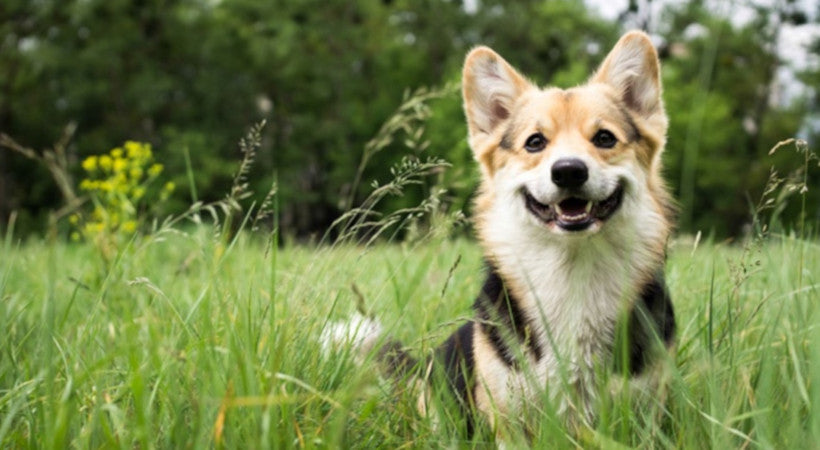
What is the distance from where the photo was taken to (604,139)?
3.10m

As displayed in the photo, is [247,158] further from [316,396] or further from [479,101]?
[479,101]

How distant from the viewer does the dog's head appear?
2.82m

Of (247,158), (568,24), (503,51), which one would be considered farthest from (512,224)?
(568,24)

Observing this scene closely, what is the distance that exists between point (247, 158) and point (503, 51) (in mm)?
28394

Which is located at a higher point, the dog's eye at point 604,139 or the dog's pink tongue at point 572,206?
the dog's eye at point 604,139

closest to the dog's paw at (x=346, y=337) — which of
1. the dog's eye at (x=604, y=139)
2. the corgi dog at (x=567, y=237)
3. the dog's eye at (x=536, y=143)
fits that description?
the corgi dog at (x=567, y=237)

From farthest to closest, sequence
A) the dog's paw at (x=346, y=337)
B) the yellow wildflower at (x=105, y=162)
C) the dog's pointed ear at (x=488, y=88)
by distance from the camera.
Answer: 1. the yellow wildflower at (x=105, y=162)
2. the dog's pointed ear at (x=488, y=88)
3. the dog's paw at (x=346, y=337)

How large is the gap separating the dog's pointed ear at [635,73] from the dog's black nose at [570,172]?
836 mm

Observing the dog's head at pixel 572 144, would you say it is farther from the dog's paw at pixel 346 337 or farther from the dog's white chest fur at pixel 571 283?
the dog's paw at pixel 346 337

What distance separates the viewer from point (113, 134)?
29.3 meters

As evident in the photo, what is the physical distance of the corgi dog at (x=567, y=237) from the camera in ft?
8.46

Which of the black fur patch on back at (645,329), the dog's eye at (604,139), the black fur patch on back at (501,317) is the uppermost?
the dog's eye at (604,139)

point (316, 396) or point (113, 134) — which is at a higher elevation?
point (316, 396)

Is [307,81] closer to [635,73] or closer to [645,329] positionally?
[635,73]
